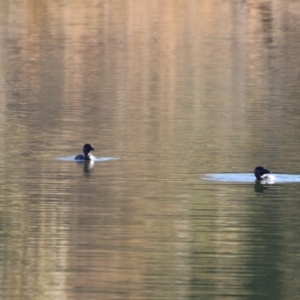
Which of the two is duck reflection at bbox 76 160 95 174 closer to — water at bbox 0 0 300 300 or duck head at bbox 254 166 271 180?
water at bbox 0 0 300 300

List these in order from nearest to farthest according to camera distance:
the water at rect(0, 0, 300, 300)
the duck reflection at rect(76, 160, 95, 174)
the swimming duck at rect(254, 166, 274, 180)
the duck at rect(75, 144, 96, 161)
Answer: the water at rect(0, 0, 300, 300), the swimming duck at rect(254, 166, 274, 180), the duck reflection at rect(76, 160, 95, 174), the duck at rect(75, 144, 96, 161)

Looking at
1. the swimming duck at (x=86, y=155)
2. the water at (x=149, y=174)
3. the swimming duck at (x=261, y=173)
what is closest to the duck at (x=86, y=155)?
the swimming duck at (x=86, y=155)

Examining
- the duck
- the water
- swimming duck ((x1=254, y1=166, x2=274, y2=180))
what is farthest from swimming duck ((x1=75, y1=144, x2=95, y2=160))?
swimming duck ((x1=254, y1=166, x2=274, y2=180))

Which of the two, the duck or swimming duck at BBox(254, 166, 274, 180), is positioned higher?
the duck

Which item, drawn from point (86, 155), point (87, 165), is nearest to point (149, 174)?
point (87, 165)

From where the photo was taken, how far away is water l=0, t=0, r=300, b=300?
50.5 ft

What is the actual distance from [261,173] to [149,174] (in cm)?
214

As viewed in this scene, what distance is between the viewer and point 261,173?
71.2 feet

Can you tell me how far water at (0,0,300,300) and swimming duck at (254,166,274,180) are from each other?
9.1 inches

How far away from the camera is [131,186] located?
21.5 metres

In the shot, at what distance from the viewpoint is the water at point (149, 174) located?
1540cm

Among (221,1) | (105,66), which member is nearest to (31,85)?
(105,66)

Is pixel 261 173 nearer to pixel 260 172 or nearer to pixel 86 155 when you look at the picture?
pixel 260 172

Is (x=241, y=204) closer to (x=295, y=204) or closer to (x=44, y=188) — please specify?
(x=295, y=204)
